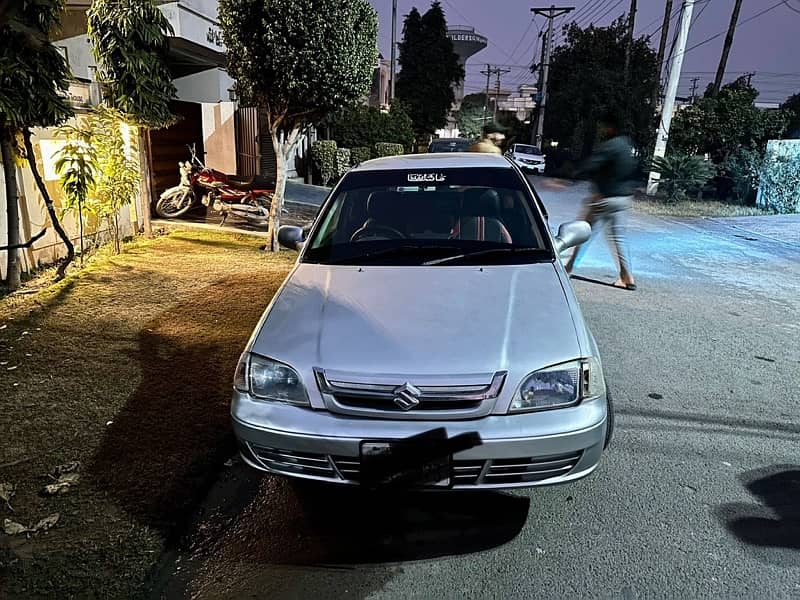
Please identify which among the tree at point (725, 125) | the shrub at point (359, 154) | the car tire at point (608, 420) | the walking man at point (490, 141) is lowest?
the car tire at point (608, 420)

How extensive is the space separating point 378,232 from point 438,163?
33.2 inches

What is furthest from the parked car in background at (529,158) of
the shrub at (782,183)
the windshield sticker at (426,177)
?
the windshield sticker at (426,177)

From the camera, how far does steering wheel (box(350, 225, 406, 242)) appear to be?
373 cm

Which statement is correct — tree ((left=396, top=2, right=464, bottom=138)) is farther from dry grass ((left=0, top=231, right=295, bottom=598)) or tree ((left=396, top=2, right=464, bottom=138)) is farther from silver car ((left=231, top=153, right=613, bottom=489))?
silver car ((left=231, top=153, right=613, bottom=489))

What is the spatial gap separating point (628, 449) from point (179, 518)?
252cm

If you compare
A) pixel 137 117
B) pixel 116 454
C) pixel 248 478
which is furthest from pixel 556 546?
pixel 137 117

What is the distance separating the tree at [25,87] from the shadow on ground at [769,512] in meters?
6.05

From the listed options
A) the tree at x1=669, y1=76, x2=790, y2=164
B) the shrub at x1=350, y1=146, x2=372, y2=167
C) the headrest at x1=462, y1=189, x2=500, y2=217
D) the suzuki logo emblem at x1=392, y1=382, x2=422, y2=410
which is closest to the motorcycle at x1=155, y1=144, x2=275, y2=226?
the headrest at x1=462, y1=189, x2=500, y2=217

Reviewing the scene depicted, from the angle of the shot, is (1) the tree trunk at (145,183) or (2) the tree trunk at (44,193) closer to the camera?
(2) the tree trunk at (44,193)

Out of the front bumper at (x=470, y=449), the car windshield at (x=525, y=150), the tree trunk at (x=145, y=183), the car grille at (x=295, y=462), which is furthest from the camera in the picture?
the car windshield at (x=525, y=150)

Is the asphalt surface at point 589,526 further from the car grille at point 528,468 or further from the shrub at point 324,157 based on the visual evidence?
the shrub at point 324,157

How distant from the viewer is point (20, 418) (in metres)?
3.60

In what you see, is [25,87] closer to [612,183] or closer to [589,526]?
[589,526]

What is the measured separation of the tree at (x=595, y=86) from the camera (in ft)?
85.0
